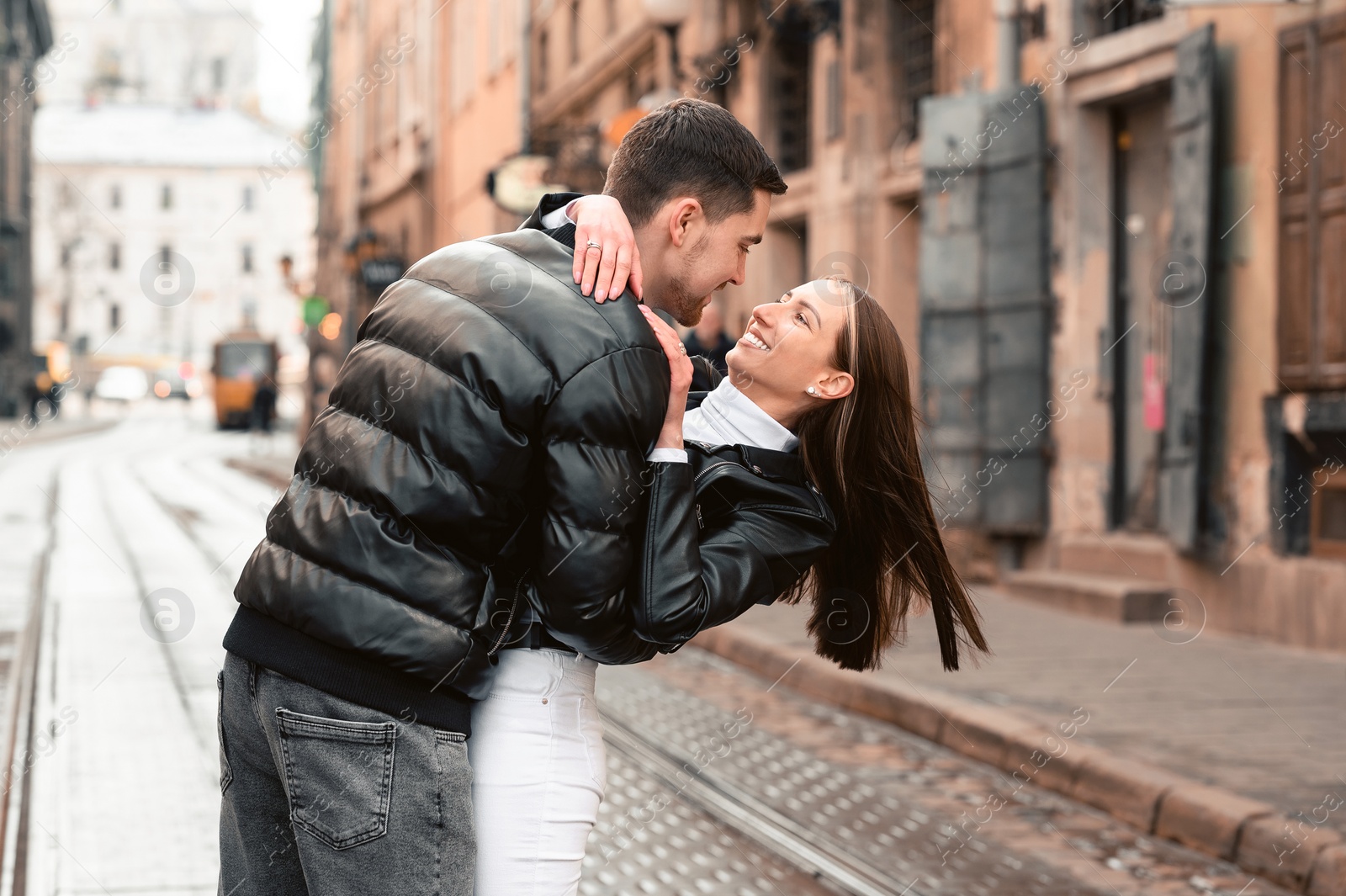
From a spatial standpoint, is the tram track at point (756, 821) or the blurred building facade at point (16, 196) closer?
the tram track at point (756, 821)

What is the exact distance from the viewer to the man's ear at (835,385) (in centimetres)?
233

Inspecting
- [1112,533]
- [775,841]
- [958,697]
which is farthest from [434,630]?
[1112,533]

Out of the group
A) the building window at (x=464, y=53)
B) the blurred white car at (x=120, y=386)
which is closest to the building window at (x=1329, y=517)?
the building window at (x=464, y=53)

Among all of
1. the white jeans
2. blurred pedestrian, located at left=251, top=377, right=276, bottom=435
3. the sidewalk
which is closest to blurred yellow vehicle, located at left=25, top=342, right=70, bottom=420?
blurred pedestrian, located at left=251, top=377, right=276, bottom=435

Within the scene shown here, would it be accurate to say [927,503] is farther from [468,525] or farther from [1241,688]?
[1241,688]

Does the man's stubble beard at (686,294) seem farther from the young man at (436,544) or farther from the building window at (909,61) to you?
the building window at (909,61)

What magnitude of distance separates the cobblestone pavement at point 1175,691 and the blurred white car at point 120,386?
61445mm

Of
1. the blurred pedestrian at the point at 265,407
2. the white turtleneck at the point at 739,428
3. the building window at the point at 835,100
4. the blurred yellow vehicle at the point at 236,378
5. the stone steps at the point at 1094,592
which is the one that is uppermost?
the building window at the point at 835,100

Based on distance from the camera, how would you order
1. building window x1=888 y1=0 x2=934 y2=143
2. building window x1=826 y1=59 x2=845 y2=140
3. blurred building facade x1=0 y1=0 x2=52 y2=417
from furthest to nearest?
blurred building facade x1=0 y1=0 x2=52 y2=417 < building window x1=826 y1=59 x2=845 y2=140 < building window x1=888 y1=0 x2=934 y2=143

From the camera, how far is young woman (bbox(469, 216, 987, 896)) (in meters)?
2.04

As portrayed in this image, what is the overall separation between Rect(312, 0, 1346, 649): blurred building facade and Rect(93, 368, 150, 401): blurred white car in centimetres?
5501

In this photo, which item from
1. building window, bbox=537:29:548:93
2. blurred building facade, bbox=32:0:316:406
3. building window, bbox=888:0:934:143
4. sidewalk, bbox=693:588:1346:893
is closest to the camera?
sidewalk, bbox=693:588:1346:893

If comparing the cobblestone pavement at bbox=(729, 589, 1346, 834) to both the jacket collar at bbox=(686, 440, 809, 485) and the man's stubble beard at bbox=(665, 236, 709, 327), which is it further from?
the man's stubble beard at bbox=(665, 236, 709, 327)

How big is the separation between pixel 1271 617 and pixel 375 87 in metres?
36.5
